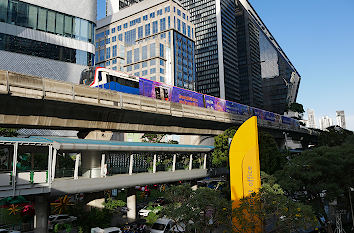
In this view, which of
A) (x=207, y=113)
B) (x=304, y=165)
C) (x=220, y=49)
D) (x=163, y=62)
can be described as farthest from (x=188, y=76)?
(x=304, y=165)

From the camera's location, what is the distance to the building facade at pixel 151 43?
10881 cm

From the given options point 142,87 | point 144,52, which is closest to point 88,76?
point 142,87

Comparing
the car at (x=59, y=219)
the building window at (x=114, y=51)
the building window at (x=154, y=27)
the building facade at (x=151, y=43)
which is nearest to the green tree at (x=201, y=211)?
the car at (x=59, y=219)

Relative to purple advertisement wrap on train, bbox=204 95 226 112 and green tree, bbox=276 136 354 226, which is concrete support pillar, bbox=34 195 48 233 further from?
purple advertisement wrap on train, bbox=204 95 226 112

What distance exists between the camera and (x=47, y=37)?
159ft

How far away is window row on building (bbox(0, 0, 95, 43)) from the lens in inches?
1760

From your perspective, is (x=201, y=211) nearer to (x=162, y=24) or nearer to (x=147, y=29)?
(x=162, y=24)

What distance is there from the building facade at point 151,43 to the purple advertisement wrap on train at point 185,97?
2536 inches

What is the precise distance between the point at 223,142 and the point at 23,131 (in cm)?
3209

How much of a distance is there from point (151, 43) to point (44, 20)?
61.4 metres

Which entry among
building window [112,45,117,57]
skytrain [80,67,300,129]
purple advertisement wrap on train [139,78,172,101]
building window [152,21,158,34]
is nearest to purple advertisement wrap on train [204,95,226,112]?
skytrain [80,67,300,129]

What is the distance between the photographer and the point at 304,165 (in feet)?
92.1

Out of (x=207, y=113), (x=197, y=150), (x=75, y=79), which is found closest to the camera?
(x=197, y=150)

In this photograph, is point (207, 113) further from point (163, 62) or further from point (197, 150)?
point (163, 62)
